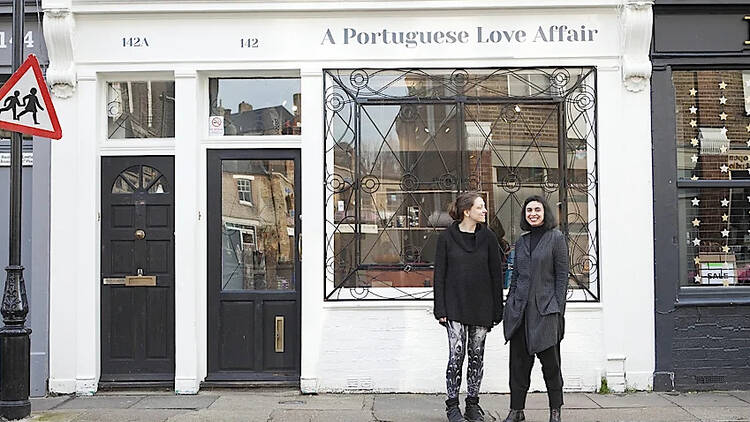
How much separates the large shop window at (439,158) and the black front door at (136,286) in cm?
185

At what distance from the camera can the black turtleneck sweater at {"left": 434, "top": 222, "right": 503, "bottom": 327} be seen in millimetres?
6977

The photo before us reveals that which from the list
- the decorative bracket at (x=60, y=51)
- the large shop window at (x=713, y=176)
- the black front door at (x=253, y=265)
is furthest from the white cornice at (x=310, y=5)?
the black front door at (x=253, y=265)

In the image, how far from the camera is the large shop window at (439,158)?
28.1ft

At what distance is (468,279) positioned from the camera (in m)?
6.99

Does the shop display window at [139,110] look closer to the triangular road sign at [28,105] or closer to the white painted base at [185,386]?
the triangular road sign at [28,105]

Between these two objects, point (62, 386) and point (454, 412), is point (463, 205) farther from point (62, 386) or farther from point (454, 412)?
point (62, 386)

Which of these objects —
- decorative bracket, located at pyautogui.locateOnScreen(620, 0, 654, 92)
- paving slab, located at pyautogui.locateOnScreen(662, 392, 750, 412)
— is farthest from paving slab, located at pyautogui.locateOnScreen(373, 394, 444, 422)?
decorative bracket, located at pyautogui.locateOnScreen(620, 0, 654, 92)

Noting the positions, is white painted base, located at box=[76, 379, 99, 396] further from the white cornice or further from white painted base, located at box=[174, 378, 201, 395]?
the white cornice

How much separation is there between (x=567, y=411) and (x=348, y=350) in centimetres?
224

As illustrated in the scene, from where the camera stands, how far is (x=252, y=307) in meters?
8.69

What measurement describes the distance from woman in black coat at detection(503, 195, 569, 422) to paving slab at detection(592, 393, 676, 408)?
1212mm

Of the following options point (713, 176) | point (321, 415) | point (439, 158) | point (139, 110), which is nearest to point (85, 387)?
point (321, 415)

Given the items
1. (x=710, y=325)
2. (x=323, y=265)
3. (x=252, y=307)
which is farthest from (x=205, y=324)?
(x=710, y=325)

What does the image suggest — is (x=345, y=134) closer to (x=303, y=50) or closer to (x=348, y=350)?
(x=303, y=50)
